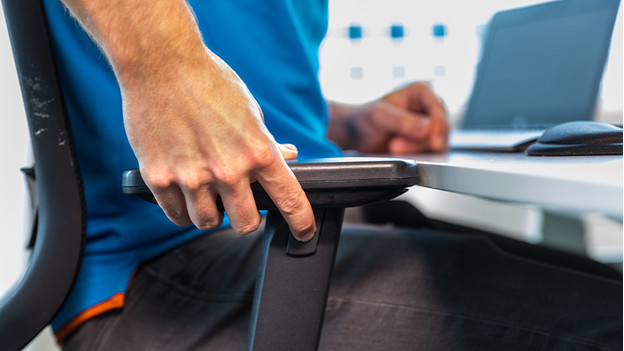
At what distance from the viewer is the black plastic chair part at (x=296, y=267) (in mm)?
398

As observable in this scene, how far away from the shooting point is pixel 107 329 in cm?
53

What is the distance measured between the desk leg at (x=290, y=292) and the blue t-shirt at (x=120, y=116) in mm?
209

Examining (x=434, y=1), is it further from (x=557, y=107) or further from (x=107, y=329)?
(x=107, y=329)

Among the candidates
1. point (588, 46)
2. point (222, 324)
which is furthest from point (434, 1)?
point (222, 324)

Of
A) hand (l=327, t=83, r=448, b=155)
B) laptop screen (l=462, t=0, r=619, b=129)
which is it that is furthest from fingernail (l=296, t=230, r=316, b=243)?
laptop screen (l=462, t=0, r=619, b=129)

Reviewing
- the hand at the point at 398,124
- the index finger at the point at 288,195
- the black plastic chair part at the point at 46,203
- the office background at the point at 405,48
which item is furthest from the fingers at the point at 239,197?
the office background at the point at 405,48

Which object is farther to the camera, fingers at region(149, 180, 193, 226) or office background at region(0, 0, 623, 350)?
office background at region(0, 0, 623, 350)

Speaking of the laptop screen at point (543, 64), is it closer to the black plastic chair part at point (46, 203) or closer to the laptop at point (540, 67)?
the laptop at point (540, 67)

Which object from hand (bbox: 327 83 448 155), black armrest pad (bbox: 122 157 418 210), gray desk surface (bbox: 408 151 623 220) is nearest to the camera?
gray desk surface (bbox: 408 151 623 220)

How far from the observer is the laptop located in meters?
0.92

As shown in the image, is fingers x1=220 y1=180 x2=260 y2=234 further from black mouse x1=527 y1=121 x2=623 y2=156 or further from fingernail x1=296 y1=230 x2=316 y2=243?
black mouse x1=527 y1=121 x2=623 y2=156

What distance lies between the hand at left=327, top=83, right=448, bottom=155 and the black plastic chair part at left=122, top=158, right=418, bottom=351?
0.46 metres

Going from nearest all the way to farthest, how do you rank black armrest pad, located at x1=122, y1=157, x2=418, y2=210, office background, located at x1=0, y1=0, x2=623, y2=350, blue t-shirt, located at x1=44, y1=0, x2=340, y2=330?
1. black armrest pad, located at x1=122, y1=157, x2=418, y2=210
2. blue t-shirt, located at x1=44, y1=0, x2=340, y2=330
3. office background, located at x1=0, y1=0, x2=623, y2=350

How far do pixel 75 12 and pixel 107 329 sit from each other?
300 mm
